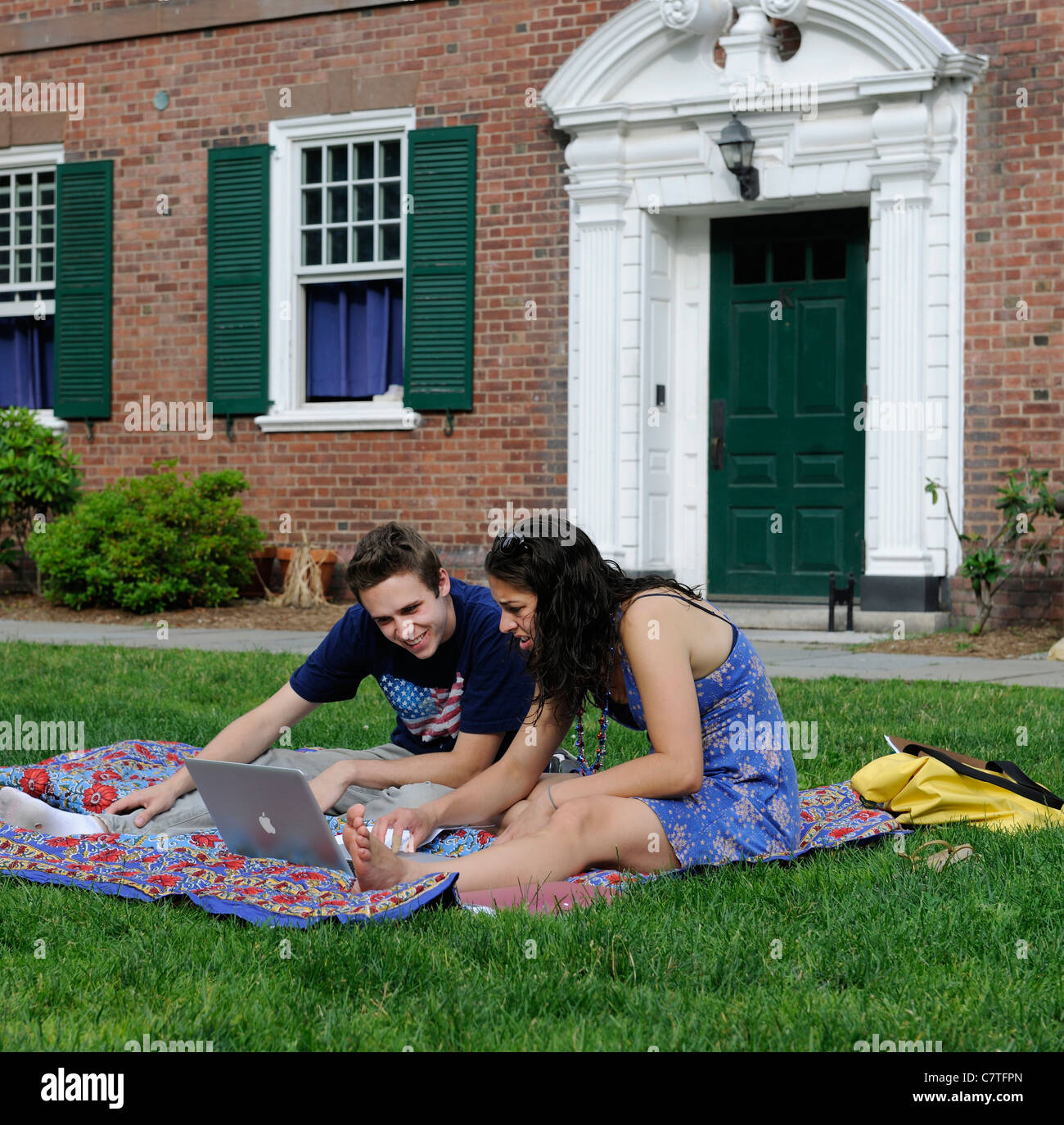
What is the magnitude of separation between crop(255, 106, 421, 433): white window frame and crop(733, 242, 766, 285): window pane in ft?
8.21

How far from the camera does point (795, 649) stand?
30.3 ft

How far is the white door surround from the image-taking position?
974 centimetres

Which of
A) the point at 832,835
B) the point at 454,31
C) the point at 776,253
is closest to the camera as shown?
the point at 832,835

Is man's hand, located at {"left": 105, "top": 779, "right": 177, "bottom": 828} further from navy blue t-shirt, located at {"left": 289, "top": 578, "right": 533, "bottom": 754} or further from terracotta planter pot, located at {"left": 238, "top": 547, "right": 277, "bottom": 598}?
terracotta planter pot, located at {"left": 238, "top": 547, "right": 277, "bottom": 598}

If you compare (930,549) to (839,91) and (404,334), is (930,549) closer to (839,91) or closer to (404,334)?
(839,91)

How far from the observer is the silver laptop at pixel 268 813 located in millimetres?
3697

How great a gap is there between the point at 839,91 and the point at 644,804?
7.24m

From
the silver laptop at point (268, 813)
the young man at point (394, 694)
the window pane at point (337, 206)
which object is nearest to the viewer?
the silver laptop at point (268, 813)

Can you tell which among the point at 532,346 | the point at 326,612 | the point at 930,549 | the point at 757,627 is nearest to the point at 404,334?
the point at 532,346

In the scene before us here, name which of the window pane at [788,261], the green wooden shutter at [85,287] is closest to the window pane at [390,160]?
the green wooden shutter at [85,287]

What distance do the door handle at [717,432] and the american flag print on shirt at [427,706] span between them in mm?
6453

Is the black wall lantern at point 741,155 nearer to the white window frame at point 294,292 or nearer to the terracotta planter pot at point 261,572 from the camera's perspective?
the white window frame at point 294,292

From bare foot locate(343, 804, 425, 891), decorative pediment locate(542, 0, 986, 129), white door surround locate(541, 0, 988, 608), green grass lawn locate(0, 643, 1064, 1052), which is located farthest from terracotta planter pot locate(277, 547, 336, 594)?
bare foot locate(343, 804, 425, 891)

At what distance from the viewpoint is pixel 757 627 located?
10383mm
